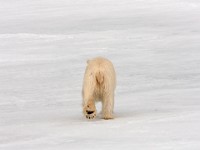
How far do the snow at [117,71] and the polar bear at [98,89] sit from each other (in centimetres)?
15

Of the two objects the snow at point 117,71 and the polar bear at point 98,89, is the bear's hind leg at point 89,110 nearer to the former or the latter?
the polar bear at point 98,89

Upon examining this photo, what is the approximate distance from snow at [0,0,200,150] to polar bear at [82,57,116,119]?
0.15 m

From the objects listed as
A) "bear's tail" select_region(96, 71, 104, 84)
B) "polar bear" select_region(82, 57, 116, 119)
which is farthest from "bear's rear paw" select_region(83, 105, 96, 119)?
"bear's tail" select_region(96, 71, 104, 84)

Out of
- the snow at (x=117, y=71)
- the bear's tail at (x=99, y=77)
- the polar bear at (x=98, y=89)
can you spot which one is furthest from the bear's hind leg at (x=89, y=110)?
the bear's tail at (x=99, y=77)

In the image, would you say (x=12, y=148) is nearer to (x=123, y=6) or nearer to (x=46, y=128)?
(x=46, y=128)

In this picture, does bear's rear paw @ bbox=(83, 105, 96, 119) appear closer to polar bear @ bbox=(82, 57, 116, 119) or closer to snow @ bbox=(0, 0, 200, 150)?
polar bear @ bbox=(82, 57, 116, 119)

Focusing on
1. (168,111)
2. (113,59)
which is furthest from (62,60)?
(168,111)

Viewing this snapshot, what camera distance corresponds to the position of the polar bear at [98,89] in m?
7.55

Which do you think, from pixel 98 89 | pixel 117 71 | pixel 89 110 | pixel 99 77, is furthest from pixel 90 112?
pixel 117 71

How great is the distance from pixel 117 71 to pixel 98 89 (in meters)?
5.11

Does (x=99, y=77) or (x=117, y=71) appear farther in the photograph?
(x=117, y=71)

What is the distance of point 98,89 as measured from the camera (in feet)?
25.2

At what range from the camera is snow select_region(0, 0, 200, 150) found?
6273 mm

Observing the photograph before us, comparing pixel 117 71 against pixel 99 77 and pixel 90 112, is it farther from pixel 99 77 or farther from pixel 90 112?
pixel 90 112
